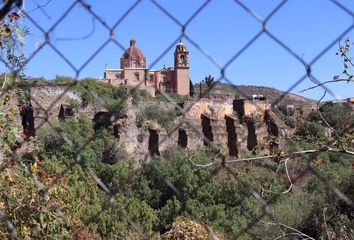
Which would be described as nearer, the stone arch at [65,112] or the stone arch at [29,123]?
the stone arch at [29,123]

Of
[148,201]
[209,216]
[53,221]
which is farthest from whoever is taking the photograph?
[148,201]

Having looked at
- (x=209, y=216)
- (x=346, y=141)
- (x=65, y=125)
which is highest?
(x=65, y=125)

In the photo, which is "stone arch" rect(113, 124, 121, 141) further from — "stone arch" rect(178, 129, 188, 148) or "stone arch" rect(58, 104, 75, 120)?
"stone arch" rect(178, 129, 188, 148)

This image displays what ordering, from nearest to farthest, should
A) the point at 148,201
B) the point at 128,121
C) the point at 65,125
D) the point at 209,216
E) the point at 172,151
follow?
the point at 209,216, the point at 148,201, the point at 172,151, the point at 65,125, the point at 128,121

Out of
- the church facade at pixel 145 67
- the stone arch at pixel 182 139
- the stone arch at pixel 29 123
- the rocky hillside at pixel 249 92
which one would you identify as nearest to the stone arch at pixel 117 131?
the stone arch at pixel 182 139

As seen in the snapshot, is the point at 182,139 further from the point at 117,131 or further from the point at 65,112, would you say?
the point at 65,112

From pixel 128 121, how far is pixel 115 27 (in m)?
16.6

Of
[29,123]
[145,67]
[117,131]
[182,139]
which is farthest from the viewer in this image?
[182,139]

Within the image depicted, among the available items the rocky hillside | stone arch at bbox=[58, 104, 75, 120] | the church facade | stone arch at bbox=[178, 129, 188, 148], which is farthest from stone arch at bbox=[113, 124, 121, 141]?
the rocky hillside

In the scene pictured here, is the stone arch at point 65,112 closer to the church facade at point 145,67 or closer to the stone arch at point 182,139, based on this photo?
the stone arch at point 182,139

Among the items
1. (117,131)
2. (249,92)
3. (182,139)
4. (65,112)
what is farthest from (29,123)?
(182,139)

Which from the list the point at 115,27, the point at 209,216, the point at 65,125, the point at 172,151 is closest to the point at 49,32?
the point at 115,27

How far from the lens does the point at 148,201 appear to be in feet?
36.6

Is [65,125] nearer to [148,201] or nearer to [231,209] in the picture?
[148,201]
